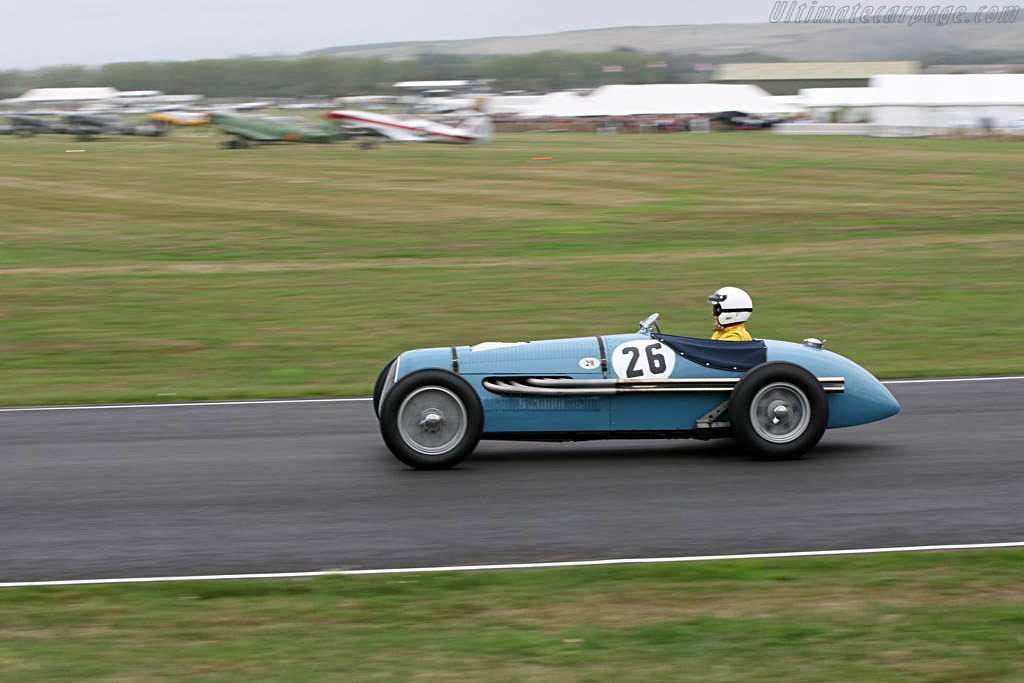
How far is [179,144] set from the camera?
50.5 metres

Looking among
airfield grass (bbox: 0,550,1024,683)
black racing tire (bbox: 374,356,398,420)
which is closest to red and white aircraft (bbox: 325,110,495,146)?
black racing tire (bbox: 374,356,398,420)

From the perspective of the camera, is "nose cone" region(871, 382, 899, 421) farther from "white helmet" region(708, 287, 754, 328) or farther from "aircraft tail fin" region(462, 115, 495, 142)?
"aircraft tail fin" region(462, 115, 495, 142)

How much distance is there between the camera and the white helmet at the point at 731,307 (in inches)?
319

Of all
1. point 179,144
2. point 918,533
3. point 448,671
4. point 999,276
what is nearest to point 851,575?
point 918,533

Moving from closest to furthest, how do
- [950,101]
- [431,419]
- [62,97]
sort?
[431,419] < [950,101] < [62,97]

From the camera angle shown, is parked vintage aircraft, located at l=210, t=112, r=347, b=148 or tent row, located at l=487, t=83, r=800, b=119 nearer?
parked vintage aircraft, located at l=210, t=112, r=347, b=148

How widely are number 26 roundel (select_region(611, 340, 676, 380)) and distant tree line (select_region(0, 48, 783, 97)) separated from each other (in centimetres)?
14505

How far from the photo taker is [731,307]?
26.6ft

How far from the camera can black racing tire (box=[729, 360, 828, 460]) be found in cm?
764

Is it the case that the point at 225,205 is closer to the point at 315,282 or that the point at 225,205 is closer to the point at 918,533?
the point at 315,282

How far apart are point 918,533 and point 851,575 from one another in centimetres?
88

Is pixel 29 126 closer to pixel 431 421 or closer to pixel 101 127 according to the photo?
pixel 101 127

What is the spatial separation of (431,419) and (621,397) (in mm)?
1228

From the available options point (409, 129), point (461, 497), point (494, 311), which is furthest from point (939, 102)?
point (461, 497)
